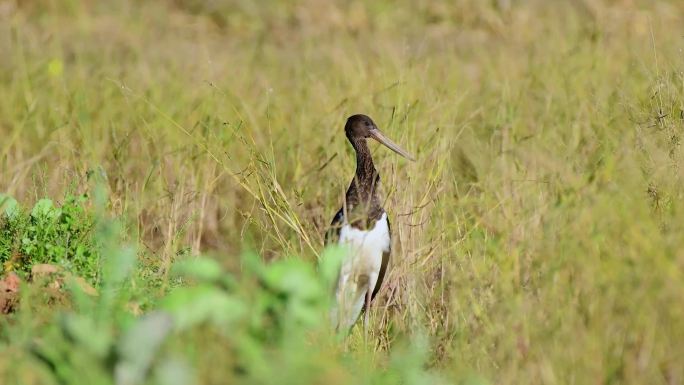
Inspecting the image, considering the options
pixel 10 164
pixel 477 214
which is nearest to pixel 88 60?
pixel 10 164

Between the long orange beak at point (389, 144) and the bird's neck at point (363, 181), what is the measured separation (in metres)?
0.08

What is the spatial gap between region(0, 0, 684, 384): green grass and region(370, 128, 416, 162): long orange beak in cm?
7

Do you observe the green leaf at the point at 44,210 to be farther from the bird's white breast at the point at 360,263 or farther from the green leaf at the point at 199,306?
the green leaf at the point at 199,306

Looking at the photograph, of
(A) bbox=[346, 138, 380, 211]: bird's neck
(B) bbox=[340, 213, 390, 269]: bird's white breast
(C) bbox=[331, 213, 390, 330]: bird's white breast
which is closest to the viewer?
(C) bbox=[331, 213, 390, 330]: bird's white breast

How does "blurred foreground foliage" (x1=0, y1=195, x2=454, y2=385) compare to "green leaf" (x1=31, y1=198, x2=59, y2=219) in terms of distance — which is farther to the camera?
"green leaf" (x1=31, y1=198, x2=59, y2=219)

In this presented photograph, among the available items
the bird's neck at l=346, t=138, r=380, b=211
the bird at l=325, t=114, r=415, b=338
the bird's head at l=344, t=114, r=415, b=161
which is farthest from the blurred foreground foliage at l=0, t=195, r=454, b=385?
the bird's head at l=344, t=114, r=415, b=161

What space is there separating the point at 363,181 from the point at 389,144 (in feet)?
0.65

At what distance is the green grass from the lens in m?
Answer: 3.69

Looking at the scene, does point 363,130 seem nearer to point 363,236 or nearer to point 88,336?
point 363,236

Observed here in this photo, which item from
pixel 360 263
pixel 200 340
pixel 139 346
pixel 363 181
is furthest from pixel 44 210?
pixel 139 346

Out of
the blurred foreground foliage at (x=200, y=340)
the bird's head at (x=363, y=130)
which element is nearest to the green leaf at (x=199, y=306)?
the blurred foreground foliage at (x=200, y=340)

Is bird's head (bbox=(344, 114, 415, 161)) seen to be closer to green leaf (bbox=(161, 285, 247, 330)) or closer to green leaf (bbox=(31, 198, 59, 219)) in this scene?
green leaf (bbox=(31, 198, 59, 219))

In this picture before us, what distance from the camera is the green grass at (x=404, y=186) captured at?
145 inches

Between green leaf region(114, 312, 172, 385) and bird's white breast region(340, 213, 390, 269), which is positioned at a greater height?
bird's white breast region(340, 213, 390, 269)
